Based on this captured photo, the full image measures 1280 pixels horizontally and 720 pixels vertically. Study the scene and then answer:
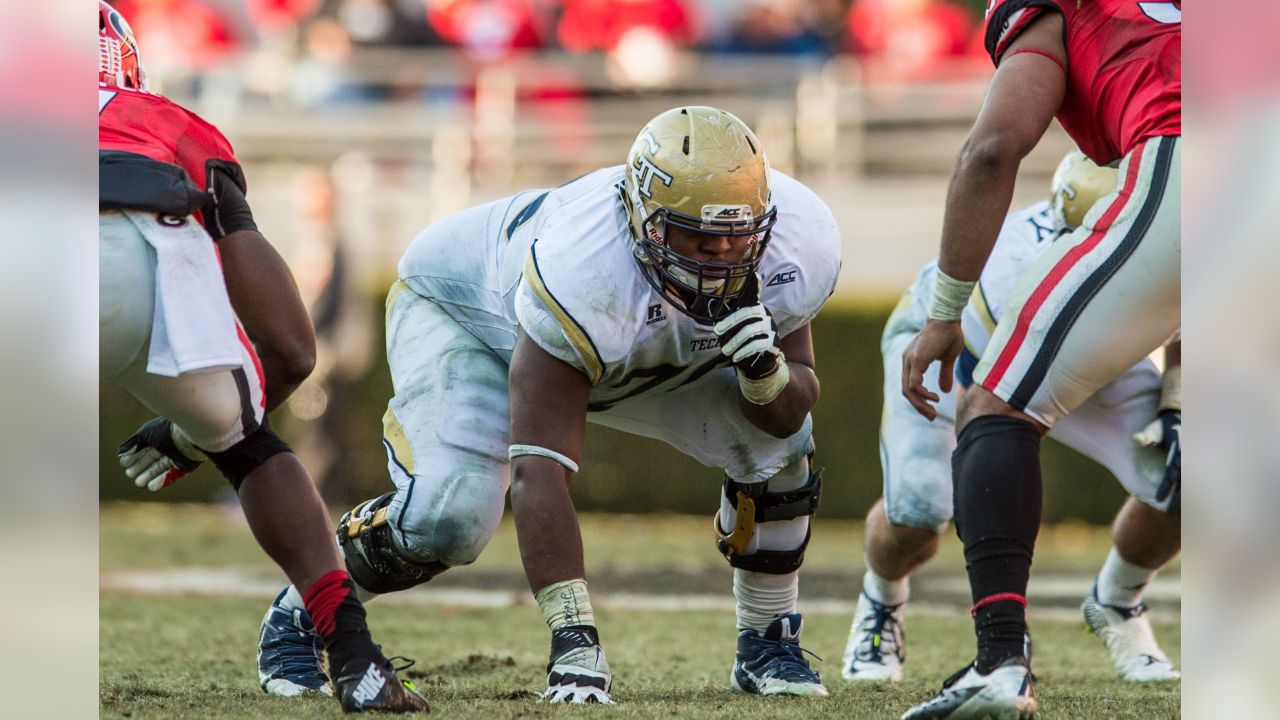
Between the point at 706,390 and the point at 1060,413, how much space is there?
1.05 meters

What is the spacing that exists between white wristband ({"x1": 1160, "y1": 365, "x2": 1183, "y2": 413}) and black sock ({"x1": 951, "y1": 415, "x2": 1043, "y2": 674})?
1452mm

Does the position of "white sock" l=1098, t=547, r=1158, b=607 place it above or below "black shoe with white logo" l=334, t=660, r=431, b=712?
below

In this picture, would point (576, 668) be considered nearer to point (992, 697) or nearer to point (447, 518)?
point (447, 518)

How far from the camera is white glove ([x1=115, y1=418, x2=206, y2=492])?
3521 mm

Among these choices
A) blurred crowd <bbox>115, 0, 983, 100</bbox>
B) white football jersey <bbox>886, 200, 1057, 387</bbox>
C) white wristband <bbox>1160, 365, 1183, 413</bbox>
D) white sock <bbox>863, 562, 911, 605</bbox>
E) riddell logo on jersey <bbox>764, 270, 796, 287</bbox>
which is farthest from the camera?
blurred crowd <bbox>115, 0, 983, 100</bbox>

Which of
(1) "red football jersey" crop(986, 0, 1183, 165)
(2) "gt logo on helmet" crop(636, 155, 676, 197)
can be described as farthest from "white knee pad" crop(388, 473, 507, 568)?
(1) "red football jersey" crop(986, 0, 1183, 165)

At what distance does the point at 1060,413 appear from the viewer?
10.1 ft

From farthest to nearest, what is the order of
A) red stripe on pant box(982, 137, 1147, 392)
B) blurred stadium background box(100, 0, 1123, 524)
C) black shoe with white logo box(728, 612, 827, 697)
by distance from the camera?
blurred stadium background box(100, 0, 1123, 524) < black shoe with white logo box(728, 612, 827, 697) < red stripe on pant box(982, 137, 1147, 392)

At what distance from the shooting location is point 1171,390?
4379mm

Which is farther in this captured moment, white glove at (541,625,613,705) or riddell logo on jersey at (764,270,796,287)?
riddell logo on jersey at (764,270,796,287)

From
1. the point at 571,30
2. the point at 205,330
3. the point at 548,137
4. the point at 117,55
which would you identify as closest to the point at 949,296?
the point at 205,330

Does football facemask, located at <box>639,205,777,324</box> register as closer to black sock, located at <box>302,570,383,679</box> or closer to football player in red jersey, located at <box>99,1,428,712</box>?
football player in red jersey, located at <box>99,1,428,712</box>
